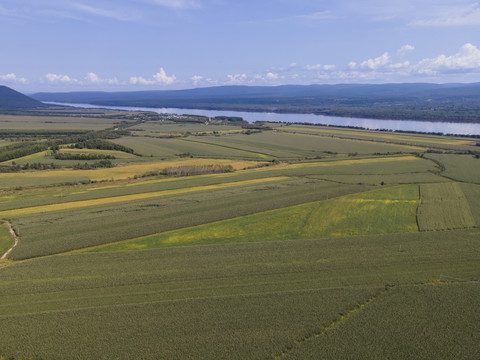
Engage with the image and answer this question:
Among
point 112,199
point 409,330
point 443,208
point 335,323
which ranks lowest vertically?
point 335,323

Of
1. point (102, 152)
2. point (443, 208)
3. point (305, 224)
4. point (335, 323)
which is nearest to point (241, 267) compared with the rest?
point (335, 323)

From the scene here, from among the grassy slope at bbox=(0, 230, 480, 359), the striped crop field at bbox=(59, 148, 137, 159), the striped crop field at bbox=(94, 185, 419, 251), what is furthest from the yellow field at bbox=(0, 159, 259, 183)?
the grassy slope at bbox=(0, 230, 480, 359)

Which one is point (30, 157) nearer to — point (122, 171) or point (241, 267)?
point (122, 171)

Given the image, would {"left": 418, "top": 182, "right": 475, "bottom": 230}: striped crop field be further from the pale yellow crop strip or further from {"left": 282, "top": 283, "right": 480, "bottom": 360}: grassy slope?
the pale yellow crop strip

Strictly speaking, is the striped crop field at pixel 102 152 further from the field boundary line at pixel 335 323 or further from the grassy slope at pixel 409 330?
the grassy slope at pixel 409 330

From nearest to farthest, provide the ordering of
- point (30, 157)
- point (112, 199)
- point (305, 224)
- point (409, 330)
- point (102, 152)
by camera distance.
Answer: point (409, 330) < point (305, 224) < point (112, 199) < point (30, 157) < point (102, 152)

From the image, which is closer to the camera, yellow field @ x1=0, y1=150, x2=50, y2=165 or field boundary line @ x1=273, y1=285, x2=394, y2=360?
field boundary line @ x1=273, y1=285, x2=394, y2=360
